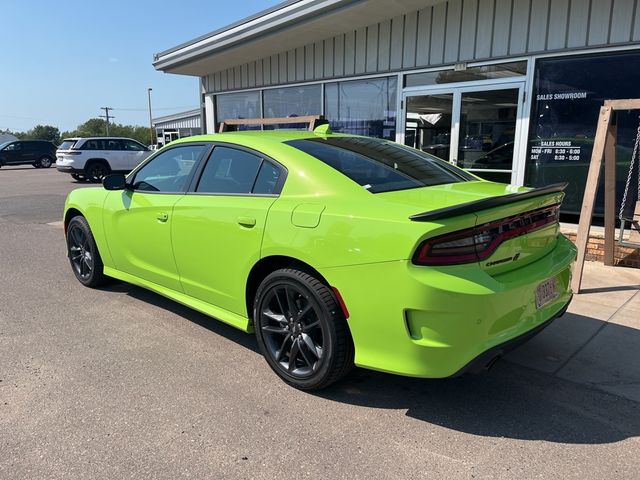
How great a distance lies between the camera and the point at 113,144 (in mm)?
20344

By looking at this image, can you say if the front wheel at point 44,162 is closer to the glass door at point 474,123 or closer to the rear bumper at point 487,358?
the glass door at point 474,123

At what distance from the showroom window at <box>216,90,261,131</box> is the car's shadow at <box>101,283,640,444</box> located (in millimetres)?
8929

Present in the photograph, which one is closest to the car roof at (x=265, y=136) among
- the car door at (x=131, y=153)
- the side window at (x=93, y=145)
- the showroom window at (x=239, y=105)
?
the showroom window at (x=239, y=105)

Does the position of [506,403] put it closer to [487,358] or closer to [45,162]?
[487,358]

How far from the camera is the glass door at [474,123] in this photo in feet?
24.0

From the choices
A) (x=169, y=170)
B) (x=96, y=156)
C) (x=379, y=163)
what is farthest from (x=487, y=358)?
(x=96, y=156)

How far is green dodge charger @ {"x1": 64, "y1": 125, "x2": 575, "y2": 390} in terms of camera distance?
2471mm

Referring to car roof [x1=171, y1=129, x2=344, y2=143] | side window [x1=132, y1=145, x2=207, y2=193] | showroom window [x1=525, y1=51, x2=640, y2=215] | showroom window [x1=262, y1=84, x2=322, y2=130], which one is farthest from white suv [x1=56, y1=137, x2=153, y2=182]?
car roof [x1=171, y1=129, x2=344, y2=143]

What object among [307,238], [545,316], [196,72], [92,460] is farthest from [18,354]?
[196,72]

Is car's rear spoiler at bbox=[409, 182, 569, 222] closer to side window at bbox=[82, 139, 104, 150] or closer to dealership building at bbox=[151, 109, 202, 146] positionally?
side window at bbox=[82, 139, 104, 150]

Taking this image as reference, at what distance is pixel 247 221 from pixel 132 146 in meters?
19.8

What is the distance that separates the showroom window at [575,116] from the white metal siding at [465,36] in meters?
0.27

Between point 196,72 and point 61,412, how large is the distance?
10872mm

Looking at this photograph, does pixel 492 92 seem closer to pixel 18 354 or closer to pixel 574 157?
pixel 574 157
